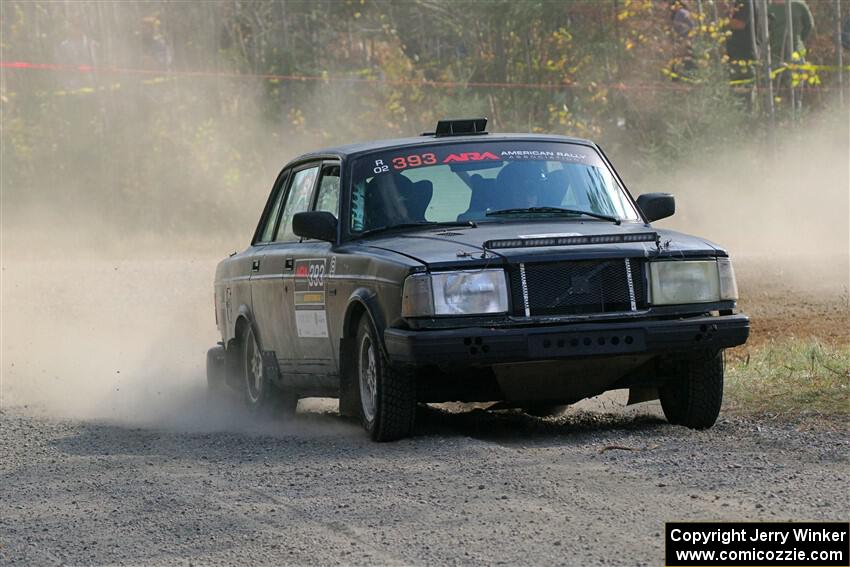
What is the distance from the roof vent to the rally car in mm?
19

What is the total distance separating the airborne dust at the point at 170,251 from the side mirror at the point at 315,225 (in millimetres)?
1941

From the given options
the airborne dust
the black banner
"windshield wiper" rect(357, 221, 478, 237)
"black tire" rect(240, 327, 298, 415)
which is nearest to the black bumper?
"windshield wiper" rect(357, 221, 478, 237)

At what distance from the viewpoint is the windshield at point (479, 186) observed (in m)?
8.66

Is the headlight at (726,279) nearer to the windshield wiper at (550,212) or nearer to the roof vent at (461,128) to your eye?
the windshield wiper at (550,212)

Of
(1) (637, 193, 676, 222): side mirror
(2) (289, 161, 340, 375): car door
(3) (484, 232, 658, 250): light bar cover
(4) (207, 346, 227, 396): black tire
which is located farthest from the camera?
(4) (207, 346, 227, 396): black tire

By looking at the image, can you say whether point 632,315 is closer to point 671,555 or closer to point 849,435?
point 849,435

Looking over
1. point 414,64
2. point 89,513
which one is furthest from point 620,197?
point 414,64

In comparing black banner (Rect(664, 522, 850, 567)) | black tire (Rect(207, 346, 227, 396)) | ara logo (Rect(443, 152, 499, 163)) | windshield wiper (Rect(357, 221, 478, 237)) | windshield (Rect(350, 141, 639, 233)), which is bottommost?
black tire (Rect(207, 346, 227, 396))

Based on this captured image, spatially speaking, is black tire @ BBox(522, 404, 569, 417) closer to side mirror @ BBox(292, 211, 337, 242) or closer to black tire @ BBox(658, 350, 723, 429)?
black tire @ BBox(658, 350, 723, 429)

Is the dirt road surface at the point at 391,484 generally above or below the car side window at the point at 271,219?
below

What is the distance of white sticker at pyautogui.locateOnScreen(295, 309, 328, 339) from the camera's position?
8.84 m

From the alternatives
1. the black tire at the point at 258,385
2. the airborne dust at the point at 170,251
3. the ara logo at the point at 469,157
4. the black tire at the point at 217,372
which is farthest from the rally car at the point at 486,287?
the airborne dust at the point at 170,251

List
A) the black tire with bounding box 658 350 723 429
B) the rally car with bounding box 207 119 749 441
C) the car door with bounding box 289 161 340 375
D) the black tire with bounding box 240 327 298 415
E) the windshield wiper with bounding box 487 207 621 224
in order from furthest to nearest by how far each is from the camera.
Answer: the black tire with bounding box 240 327 298 415
the car door with bounding box 289 161 340 375
the windshield wiper with bounding box 487 207 621 224
the black tire with bounding box 658 350 723 429
the rally car with bounding box 207 119 749 441

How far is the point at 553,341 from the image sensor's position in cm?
748
